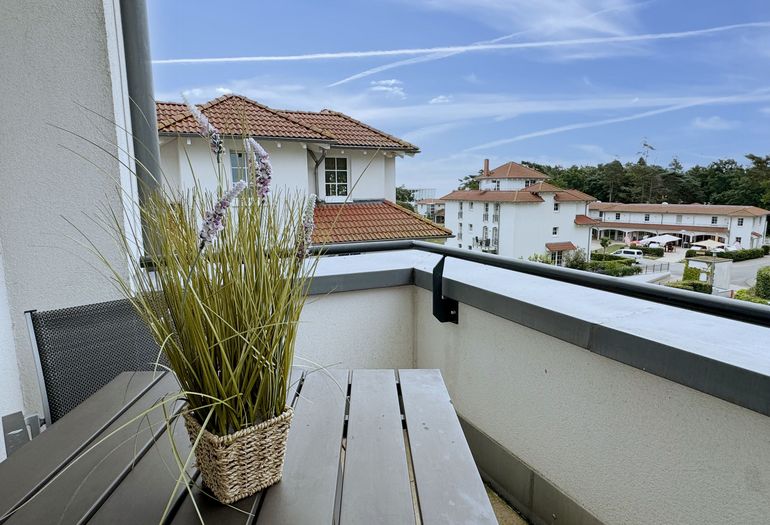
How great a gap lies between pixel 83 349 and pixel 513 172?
476cm

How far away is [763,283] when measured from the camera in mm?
1606

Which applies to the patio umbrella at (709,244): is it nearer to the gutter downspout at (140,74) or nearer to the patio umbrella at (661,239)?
the patio umbrella at (661,239)

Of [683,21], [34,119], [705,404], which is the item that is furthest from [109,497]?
[683,21]

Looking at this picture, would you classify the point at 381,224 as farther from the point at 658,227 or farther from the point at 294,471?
the point at 294,471

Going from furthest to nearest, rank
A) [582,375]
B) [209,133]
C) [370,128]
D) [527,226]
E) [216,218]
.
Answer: [370,128]
[527,226]
[582,375]
[209,133]
[216,218]

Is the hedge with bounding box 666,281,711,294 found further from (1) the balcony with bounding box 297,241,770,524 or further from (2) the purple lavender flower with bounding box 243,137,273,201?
(2) the purple lavender flower with bounding box 243,137,273,201

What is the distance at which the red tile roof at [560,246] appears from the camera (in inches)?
138

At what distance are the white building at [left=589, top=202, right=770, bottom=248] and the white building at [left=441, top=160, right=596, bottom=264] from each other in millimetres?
161

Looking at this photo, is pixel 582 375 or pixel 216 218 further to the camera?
pixel 582 375

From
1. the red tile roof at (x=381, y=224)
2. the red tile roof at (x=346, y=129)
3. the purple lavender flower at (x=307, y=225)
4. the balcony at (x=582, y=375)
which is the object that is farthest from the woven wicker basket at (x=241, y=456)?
the red tile roof at (x=346, y=129)

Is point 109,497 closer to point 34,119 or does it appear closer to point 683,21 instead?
point 34,119

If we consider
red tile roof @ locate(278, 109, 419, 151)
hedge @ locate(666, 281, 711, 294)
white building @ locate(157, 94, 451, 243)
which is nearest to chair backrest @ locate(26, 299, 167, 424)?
hedge @ locate(666, 281, 711, 294)

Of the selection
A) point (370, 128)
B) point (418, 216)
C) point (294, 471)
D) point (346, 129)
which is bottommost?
point (294, 471)

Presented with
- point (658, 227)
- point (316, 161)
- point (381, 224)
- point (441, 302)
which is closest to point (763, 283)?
point (441, 302)
